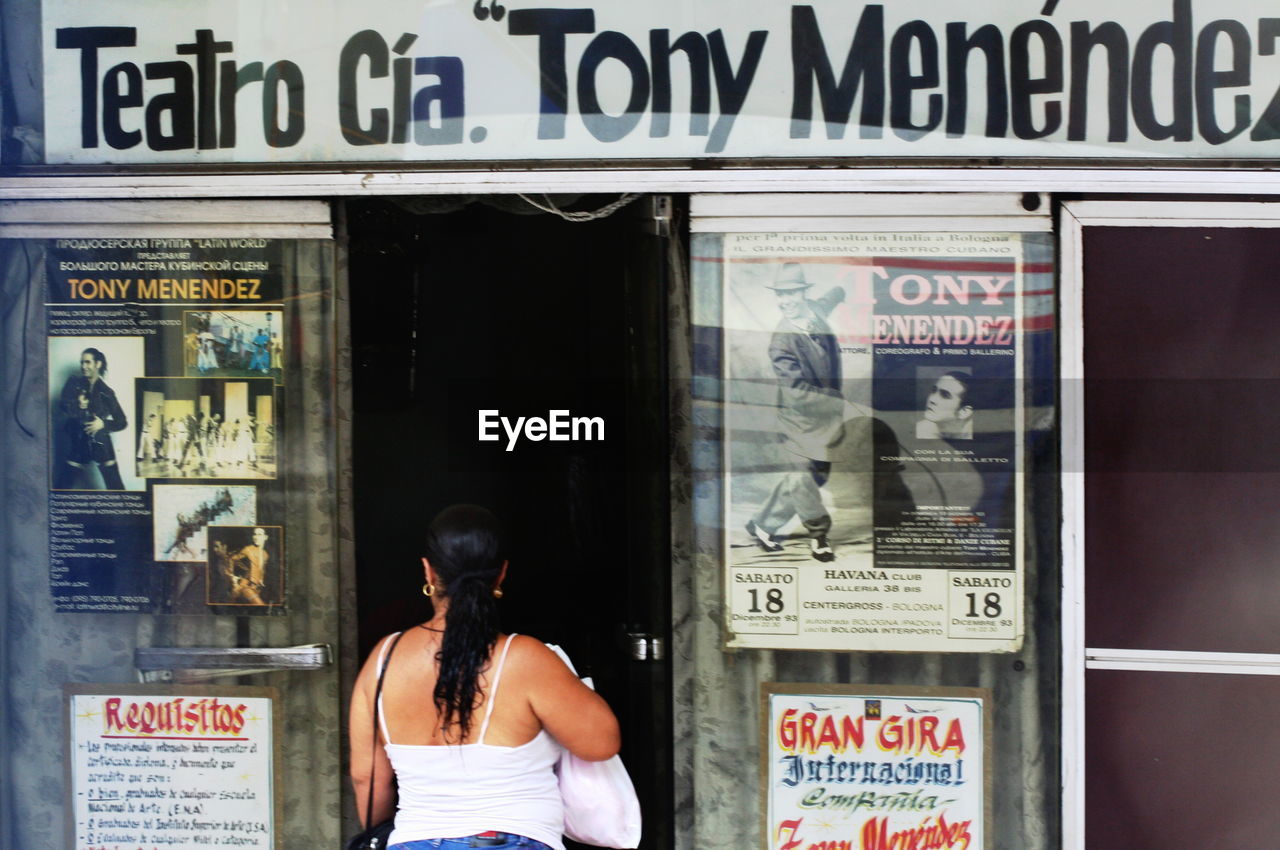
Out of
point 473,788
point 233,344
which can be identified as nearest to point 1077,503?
point 473,788

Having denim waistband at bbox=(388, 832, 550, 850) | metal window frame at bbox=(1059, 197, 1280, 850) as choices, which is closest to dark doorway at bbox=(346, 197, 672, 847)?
denim waistband at bbox=(388, 832, 550, 850)

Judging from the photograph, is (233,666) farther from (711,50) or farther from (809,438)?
(711,50)

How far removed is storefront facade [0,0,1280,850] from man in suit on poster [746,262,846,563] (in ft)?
0.04

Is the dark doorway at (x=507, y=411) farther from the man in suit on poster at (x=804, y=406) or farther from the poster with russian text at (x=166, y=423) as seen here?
the man in suit on poster at (x=804, y=406)

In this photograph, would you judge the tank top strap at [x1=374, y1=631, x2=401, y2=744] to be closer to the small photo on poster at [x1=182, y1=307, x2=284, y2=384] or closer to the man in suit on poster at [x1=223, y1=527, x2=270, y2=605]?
the man in suit on poster at [x1=223, y1=527, x2=270, y2=605]

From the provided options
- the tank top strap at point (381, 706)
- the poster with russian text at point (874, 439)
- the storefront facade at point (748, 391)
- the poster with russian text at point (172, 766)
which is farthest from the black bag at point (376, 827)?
Result: the poster with russian text at point (874, 439)

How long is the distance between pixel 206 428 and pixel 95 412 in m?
0.37

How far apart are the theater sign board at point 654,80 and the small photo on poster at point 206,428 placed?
720mm

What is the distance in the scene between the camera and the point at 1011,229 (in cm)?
319

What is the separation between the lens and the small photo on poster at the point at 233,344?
3.35m

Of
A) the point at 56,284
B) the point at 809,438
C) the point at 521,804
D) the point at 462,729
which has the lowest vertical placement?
the point at 521,804

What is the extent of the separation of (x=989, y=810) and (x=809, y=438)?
125 cm

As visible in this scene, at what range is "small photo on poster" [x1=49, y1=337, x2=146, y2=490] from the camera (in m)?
3.39

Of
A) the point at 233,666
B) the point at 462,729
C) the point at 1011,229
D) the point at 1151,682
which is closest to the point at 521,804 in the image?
the point at 462,729
